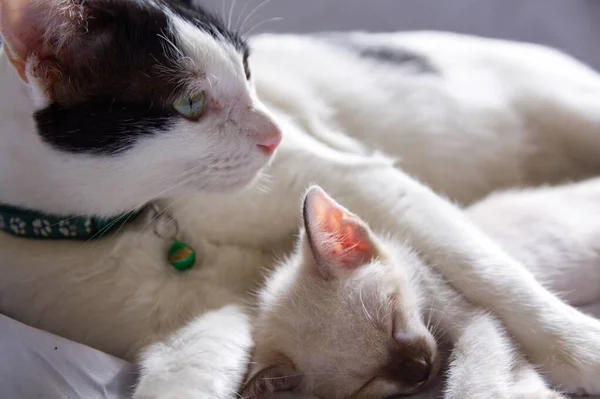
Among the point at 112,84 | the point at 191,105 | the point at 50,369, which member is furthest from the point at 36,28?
the point at 50,369

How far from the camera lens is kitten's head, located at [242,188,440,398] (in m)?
0.90

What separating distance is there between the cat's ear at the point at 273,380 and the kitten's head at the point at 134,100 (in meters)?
0.31

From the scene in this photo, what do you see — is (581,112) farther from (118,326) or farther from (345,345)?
(118,326)

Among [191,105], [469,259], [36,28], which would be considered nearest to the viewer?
[36,28]

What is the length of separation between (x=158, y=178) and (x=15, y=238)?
0.31m

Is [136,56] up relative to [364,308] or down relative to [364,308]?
up

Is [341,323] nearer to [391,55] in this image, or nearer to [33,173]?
[33,173]

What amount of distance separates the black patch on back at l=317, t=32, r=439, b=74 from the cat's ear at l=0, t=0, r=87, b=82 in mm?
860

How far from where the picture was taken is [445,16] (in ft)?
6.10

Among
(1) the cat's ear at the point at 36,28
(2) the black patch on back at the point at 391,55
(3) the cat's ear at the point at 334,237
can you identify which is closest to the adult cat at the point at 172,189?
(1) the cat's ear at the point at 36,28

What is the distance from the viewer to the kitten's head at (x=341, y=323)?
2.94 ft

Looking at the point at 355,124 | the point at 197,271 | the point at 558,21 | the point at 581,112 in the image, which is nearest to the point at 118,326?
the point at 197,271

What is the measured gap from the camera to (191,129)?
2.90 feet

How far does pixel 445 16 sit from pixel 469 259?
112cm
